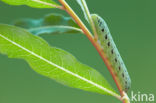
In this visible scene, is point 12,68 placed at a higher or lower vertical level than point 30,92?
higher


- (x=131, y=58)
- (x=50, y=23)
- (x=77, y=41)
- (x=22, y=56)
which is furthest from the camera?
(x=77, y=41)

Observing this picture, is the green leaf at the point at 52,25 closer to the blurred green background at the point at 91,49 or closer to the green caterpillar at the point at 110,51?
the green caterpillar at the point at 110,51

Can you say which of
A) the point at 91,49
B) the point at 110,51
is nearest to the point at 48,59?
the point at 110,51

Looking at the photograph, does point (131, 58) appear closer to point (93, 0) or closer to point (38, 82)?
point (93, 0)

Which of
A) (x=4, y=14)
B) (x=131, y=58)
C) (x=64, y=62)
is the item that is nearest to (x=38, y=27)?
(x=64, y=62)

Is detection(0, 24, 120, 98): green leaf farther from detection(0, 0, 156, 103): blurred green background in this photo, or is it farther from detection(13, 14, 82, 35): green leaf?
detection(0, 0, 156, 103): blurred green background

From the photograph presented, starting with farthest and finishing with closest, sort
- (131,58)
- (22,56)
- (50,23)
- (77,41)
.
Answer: (77,41) < (131,58) < (50,23) < (22,56)

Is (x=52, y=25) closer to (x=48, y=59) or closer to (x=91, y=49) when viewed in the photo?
(x=48, y=59)
